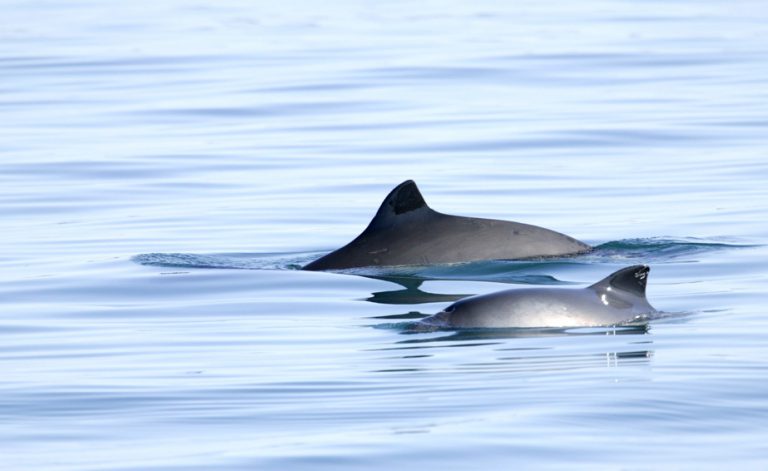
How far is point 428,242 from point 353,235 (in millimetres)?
2816

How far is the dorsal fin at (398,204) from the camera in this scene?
1383 centimetres

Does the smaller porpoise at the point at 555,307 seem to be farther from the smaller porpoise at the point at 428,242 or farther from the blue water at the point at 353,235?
the smaller porpoise at the point at 428,242

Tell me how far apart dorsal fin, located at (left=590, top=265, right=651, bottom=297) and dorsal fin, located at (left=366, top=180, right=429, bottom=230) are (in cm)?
272

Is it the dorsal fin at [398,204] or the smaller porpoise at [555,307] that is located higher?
the dorsal fin at [398,204]

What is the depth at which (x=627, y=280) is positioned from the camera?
37.0 ft

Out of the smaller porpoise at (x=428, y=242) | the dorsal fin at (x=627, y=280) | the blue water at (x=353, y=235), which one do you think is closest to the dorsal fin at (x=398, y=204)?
the smaller porpoise at (x=428, y=242)

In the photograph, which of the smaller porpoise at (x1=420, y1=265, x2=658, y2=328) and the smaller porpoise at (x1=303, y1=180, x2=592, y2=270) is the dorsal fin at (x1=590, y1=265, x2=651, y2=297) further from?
the smaller porpoise at (x1=303, y1=180, x2=592, y2=270)

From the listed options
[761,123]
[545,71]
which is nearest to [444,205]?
[761,123]

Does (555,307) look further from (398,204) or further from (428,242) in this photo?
(428,242)

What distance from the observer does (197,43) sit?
41281mm

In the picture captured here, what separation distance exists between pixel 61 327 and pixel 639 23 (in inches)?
1367

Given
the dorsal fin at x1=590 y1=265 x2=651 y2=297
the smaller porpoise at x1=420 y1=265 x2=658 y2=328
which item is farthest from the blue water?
the dorsal fin at x1=590 y1=265 x2=651 y2=297

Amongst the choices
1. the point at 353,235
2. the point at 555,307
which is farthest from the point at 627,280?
the point at 353,235

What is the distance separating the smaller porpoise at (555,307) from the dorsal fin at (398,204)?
8.53ft
